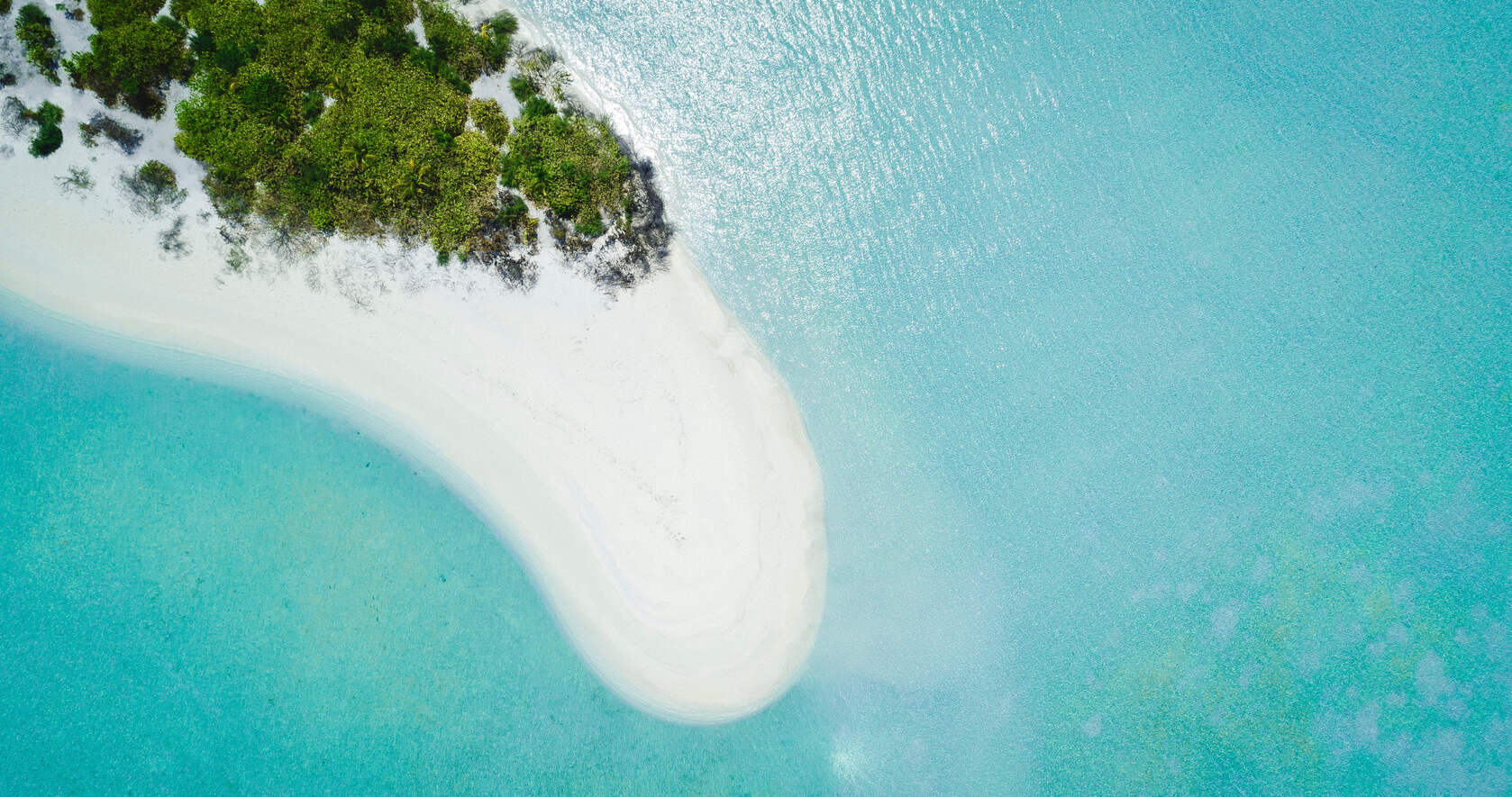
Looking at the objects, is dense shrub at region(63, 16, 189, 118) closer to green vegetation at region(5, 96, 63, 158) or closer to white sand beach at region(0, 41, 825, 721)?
white sand beach at region(0, 41, 825, 721)

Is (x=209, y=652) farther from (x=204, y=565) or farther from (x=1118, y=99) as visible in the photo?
(x=1118, y=99)

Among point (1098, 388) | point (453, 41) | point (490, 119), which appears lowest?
point (490, 119)

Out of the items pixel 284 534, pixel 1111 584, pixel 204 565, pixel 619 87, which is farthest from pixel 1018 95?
pixel 204 565

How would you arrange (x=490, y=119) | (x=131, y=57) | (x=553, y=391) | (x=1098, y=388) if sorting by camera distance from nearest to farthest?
(x=131, y=57) < (x=490, y=119) < (x=553, y=391) < (x=1098, y=388)

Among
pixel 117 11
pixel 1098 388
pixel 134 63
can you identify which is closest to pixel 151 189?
pixel 134 63

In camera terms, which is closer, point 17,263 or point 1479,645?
point 17,263

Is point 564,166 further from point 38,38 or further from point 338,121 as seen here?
point 38,38

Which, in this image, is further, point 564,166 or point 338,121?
point 564,166
